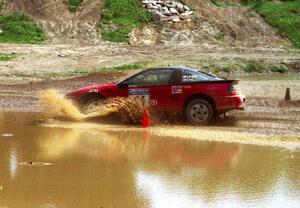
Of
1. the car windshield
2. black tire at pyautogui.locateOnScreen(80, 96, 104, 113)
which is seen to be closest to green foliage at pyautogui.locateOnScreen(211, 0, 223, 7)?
the car windshield

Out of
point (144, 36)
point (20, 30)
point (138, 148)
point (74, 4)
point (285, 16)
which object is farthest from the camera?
point (285, 16)

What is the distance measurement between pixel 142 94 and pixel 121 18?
81.6 ft

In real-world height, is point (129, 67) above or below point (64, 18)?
below

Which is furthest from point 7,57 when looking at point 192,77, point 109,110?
point 192,77

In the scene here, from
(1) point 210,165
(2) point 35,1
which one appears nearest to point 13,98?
(1) point 210,165

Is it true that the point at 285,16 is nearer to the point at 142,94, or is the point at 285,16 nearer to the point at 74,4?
the point at 74,4

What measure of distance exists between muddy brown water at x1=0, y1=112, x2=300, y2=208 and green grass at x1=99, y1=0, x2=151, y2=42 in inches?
921

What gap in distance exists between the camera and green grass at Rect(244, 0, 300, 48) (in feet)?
135

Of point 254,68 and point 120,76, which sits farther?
point 254,68

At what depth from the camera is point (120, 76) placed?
25516mm

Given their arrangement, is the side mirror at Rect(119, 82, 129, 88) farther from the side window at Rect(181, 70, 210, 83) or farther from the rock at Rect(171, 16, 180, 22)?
the rock at Rect(171, 16, 180, 22)

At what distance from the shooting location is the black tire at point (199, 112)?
15.0m

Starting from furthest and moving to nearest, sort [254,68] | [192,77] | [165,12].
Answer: [165,12] → [254,68] → [192,77]

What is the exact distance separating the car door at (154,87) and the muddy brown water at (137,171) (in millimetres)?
1766
